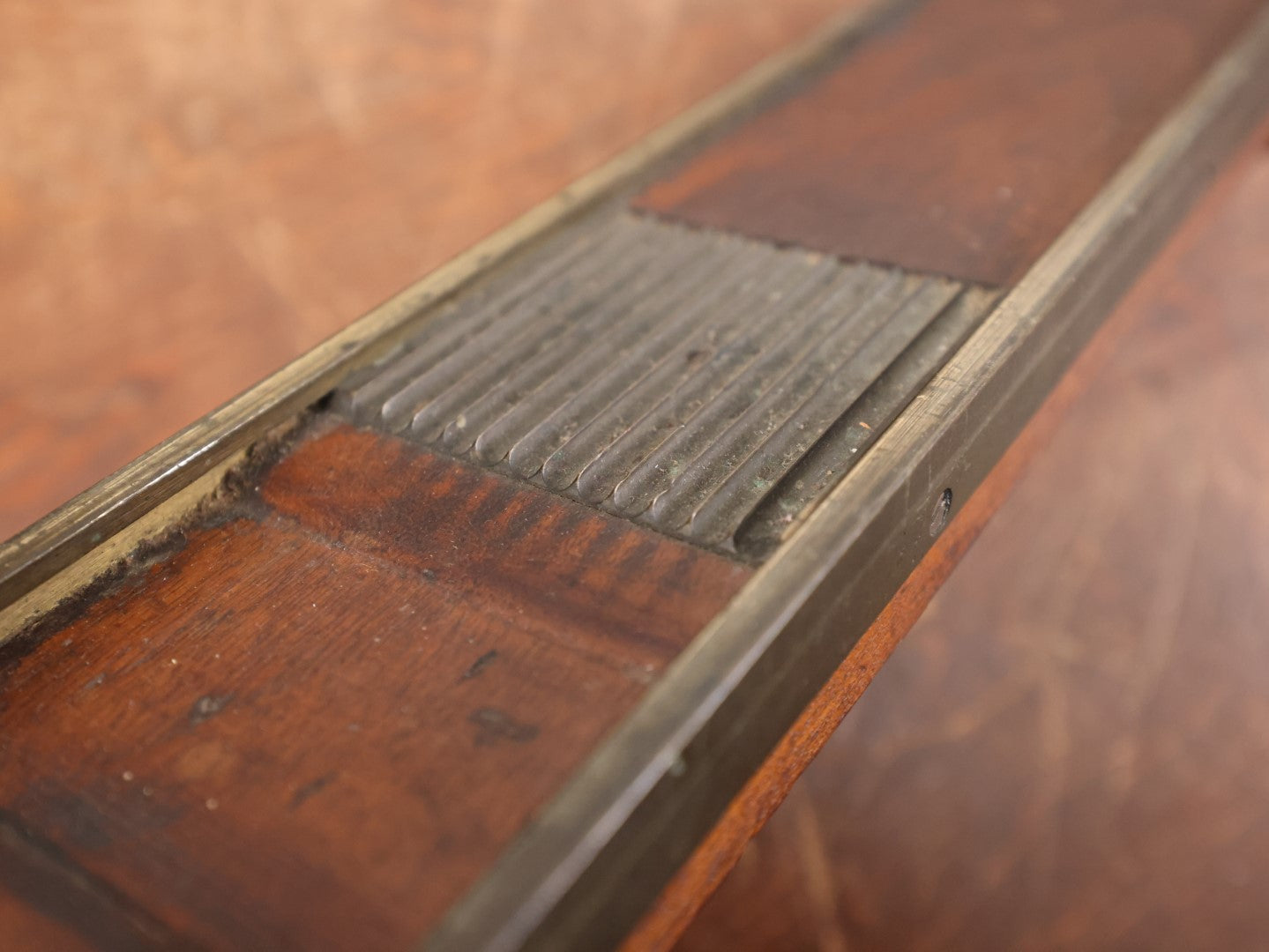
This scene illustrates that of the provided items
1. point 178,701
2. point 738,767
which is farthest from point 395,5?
point 738,767

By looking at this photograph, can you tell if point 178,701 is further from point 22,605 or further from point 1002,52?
point 1002,52

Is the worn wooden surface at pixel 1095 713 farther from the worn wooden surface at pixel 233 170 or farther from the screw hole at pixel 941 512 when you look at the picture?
the worn wooden surface at pixel 233 170

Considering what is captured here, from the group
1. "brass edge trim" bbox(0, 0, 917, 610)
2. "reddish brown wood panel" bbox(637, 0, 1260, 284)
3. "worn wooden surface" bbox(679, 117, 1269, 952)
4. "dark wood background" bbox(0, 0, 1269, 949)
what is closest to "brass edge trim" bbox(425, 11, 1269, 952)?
"reddish brown wood panel" bbox(637, 0, 1260, 284)

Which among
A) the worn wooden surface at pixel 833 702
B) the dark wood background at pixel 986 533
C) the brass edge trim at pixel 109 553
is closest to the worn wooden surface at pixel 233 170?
the dark wood background at pixel 986 533

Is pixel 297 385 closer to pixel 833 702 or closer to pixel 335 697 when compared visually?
pixel 335 697

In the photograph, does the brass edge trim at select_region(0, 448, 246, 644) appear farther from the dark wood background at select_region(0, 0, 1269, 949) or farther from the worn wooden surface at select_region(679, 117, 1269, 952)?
the worn wooden surface at select_region(679, 117, 1269, 952)

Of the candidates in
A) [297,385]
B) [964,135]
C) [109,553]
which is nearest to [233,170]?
[297,385]
